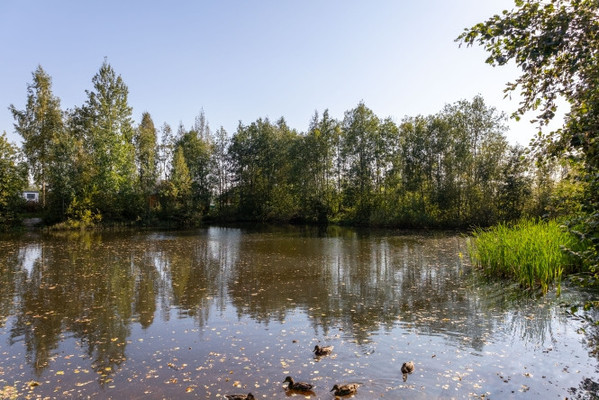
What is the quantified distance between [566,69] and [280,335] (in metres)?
6.60

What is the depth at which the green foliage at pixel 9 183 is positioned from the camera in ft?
112

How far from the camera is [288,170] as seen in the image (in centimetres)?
6056

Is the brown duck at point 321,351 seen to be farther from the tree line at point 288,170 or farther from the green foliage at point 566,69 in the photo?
the tree line at point 288,170

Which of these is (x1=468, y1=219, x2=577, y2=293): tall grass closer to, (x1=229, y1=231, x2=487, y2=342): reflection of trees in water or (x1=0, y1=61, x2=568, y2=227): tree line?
(x1=229, y1=231, x2=487, y2=342): reflection of trees in water

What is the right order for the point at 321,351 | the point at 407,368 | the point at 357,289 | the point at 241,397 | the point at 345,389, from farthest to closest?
1. the point at 357,289
2. the point at 321,351
3. the point at 407,368
4. the point at 345,389
5. the point at 241,397

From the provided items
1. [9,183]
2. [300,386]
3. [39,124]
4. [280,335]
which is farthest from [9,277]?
[39,124]

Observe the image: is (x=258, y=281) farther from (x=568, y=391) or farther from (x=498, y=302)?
(x=568, y=391)

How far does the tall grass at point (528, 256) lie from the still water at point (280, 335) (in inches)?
28.7

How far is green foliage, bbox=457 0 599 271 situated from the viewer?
335 cm

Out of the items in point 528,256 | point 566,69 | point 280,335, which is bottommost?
point 280,335

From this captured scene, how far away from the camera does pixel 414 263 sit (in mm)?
17562

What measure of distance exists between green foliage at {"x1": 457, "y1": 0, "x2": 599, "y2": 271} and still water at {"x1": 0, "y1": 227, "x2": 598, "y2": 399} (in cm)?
176

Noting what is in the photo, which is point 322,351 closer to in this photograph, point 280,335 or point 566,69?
point 280,335

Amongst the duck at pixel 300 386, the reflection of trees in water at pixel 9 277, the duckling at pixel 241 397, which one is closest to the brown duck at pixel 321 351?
the duck at pixel 300 386
